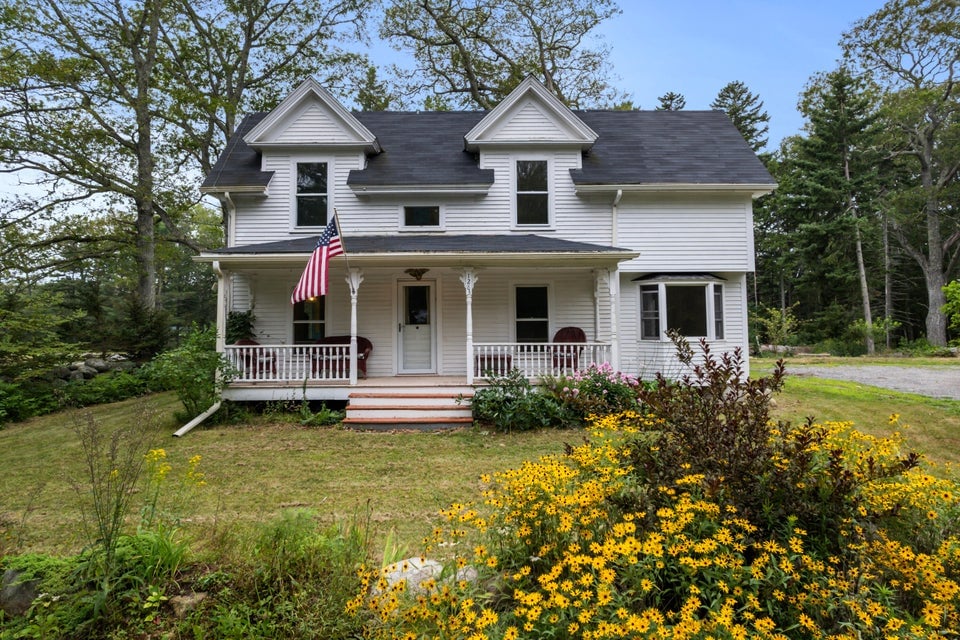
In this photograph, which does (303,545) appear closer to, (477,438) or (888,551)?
(888,551)

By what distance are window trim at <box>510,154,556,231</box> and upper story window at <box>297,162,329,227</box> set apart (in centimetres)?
461

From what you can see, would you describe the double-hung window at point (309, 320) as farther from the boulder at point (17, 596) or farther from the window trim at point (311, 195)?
the boulder at point (17, 596)

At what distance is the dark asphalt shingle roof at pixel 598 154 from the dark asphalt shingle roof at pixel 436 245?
136 cm

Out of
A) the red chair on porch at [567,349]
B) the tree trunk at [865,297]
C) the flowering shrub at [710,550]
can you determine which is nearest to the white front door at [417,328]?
the red chair on porch at [567,349]

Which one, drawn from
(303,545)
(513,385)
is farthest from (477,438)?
(303,545)

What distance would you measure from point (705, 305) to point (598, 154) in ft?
15.7

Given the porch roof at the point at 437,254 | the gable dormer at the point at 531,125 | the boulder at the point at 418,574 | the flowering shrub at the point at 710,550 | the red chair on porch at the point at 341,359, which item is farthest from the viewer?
the gable dormer at the point at 531,125

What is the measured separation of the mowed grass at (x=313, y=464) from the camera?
13.8 ft

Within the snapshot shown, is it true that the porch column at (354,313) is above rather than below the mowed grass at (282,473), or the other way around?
above

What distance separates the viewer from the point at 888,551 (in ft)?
7.52

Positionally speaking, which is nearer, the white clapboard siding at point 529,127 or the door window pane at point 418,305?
the door window pane at point 418,305

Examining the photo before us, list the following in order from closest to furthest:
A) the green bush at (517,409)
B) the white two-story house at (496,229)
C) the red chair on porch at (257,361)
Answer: the green bush at (517,409), the red chair on porch at (257,361), the white two-story house at (496,229)

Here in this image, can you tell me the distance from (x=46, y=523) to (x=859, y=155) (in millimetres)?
35107

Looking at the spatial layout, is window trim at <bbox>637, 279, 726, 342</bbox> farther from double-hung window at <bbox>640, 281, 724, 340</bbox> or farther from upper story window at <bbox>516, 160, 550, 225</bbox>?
upper story window at <bbox>516, 160, 550, 225</bbox>
